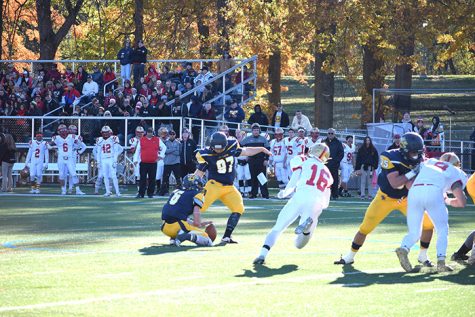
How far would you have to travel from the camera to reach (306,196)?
44.6 feet

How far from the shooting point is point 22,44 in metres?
54.5

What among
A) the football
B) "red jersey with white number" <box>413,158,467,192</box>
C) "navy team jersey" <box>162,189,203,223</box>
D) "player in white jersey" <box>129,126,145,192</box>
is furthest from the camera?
"player in white jersey" <box>129,126,145,192</box>

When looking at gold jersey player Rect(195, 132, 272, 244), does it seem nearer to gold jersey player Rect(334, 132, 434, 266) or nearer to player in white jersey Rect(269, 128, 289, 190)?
gold jersey player Rect(334, 132, 434, 266)

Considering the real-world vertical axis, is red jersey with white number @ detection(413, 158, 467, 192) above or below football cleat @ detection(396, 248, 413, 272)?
above

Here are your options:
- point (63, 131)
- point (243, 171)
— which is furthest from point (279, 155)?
point (63, 131)

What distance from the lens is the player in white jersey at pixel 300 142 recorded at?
2834 cm

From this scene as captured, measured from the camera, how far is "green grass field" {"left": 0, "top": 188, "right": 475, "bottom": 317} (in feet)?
31.4

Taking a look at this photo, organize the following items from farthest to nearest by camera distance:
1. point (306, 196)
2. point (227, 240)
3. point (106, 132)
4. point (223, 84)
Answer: point (223, 84)
point (106, 132)
point (227, 240)
point (306, 196)

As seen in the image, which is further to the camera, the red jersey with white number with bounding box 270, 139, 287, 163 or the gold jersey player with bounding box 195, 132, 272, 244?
the red jersey with white number with bounding box 270, 139, 287, 163

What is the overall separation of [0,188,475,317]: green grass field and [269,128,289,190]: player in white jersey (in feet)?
32.0

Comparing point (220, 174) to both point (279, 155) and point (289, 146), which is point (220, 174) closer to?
point (289, 146)

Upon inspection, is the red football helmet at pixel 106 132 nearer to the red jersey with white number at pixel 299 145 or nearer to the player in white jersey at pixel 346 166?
the red jersey with white number at pixel 299 145

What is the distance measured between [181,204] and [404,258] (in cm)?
448

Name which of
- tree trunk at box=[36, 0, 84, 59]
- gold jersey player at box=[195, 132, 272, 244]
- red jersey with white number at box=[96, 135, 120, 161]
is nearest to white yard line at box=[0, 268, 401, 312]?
gold jersey player at box=[195, 132, 272, 244]
